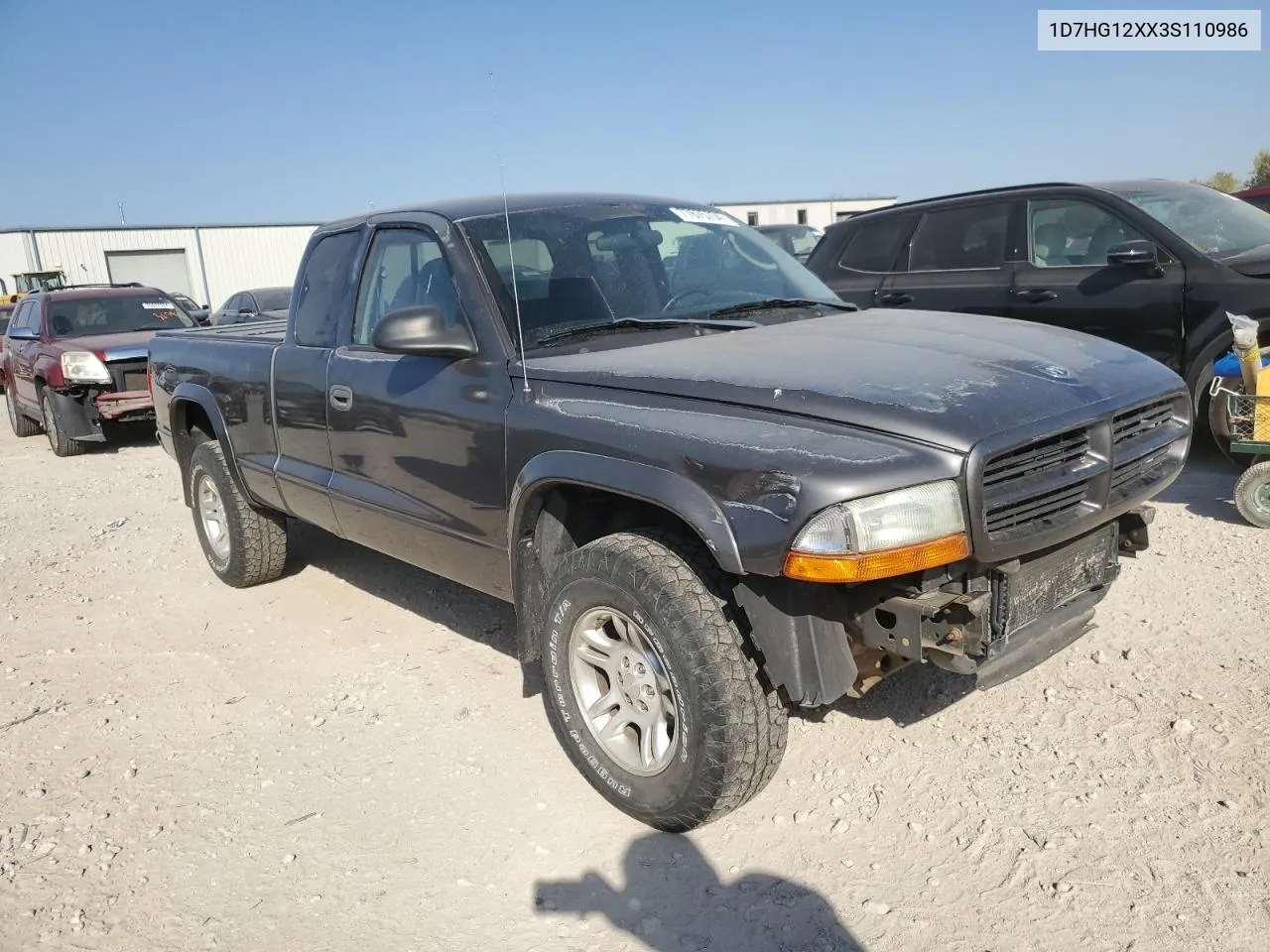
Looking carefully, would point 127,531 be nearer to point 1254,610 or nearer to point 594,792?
point 594,792

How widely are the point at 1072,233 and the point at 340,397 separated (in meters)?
4.90

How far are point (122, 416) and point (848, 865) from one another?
9698mm

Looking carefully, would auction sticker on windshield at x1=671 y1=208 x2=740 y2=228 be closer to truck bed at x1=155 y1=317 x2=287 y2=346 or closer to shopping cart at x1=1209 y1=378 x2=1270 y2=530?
truck bed at x1=155 y1=317 x2=287 y2=346

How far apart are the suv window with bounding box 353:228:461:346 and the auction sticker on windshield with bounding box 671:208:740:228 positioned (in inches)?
41.4

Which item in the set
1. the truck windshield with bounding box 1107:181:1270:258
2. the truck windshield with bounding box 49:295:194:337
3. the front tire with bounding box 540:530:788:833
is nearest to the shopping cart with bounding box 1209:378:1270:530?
the truck windshield with bounding box 1107:181:1270:258

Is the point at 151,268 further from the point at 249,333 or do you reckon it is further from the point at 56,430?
the point at 249,333

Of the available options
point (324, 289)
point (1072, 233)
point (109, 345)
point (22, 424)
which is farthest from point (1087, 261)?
point (22, 424)

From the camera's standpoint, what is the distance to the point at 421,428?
361cm

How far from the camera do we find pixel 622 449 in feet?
9.16

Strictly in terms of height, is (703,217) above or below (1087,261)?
above

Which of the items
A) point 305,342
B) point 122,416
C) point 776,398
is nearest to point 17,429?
point 122,416

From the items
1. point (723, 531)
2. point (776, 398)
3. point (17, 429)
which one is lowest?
point (17, 429)

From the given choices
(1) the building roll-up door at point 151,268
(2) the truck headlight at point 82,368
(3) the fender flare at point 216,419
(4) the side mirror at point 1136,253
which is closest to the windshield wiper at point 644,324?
(3) the fender flare at point 216,419

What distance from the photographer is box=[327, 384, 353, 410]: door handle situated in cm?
400
